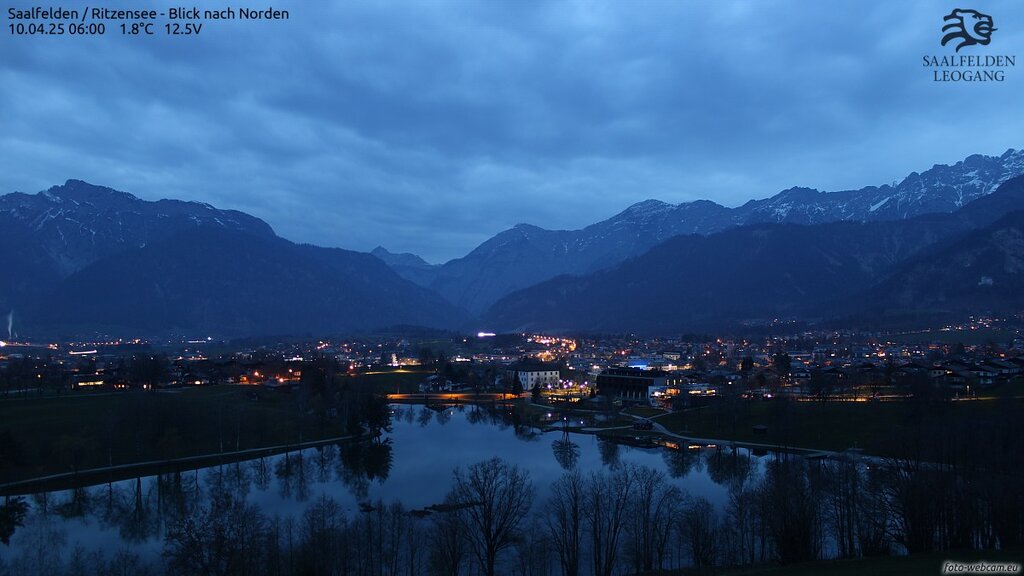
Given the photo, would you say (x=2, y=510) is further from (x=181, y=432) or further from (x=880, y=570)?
(x=880, y=570)

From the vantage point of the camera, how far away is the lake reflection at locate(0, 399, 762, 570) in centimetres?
3631

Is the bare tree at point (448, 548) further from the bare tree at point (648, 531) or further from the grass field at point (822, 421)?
the grass field at point (822, 421)

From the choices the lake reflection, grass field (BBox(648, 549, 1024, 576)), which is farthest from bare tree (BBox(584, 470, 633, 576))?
the lake reflection

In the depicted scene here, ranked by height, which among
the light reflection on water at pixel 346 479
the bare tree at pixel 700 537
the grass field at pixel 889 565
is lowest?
the light reflection on water at pixel 346 479

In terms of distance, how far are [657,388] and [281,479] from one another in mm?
55641

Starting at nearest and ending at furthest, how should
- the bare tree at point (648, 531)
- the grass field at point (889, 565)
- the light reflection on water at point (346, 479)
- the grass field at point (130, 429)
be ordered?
1. the grass field at point (889, 565)
2. the bare tree at point (648, 531)
3. the light reflection on water at point (346, 479)
4. the grass field at point (130, 429)

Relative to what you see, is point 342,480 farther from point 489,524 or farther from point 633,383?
point 633,383

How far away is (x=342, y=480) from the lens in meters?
47.9

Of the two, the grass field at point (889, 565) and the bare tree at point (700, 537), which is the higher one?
the grass field at point (889, 565)

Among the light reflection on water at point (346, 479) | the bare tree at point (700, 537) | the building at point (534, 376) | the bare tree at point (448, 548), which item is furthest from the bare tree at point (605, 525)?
the building at point (534, 376)

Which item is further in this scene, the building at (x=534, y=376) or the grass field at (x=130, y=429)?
the building at (x=534, y=376)

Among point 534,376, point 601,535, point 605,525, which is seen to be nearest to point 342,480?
point 605,525

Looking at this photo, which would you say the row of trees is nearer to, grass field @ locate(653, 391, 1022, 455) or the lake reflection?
the lake reflection

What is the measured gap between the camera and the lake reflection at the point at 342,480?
36.3 m
